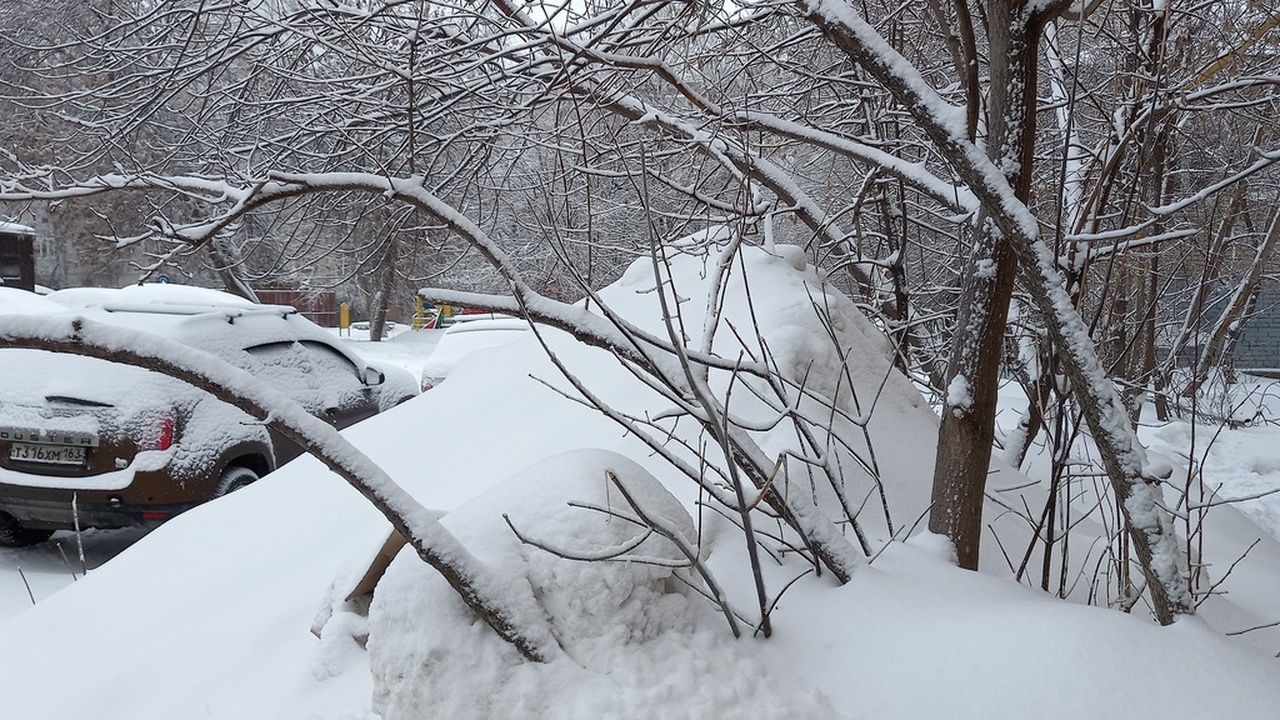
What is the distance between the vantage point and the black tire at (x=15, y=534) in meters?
5.27

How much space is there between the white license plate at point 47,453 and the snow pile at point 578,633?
4160 mm

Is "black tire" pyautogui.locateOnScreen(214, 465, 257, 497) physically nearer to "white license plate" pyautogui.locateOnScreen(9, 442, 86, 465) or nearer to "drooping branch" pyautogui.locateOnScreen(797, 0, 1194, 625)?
"white license plate" pyautogui.locateOnScreen(9, 442, 86, 465)

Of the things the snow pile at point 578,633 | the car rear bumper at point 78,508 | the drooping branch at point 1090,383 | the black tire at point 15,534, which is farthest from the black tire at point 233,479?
the drooping branch at point 1090,383

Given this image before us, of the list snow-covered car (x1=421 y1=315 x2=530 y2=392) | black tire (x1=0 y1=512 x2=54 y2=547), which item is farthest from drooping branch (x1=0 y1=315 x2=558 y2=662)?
snow-covered car (x1=421 y1=315 x2=530 y2=392)

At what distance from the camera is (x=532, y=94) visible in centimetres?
456

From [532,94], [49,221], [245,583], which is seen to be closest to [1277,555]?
[532,94]

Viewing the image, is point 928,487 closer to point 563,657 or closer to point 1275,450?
point 563,657

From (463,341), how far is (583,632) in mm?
8015

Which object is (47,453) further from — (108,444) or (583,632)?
(583,632)

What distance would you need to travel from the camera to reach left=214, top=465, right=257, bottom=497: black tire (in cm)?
542

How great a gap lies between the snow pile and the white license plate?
164 inches

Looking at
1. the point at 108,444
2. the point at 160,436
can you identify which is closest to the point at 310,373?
the point at 160,436

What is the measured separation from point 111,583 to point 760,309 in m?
2.53

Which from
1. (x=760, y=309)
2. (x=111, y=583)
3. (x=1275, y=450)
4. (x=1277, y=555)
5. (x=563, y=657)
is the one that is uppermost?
(x=760, y=309)
